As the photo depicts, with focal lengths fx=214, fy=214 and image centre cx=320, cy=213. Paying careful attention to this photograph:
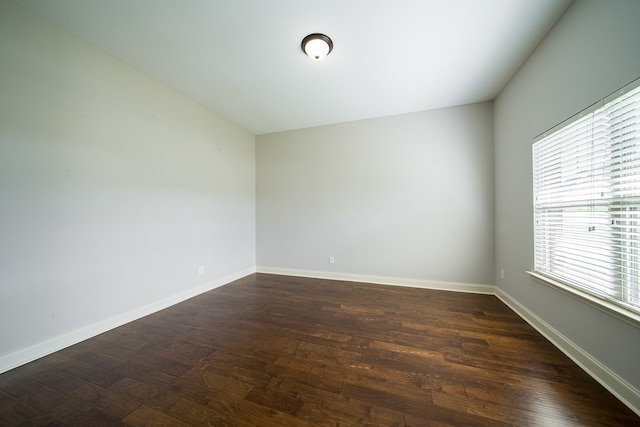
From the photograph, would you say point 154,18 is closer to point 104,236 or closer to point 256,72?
point 256,72

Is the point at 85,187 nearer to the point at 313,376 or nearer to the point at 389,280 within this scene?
the point at 313,376

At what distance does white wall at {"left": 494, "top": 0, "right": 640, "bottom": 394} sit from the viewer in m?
1.35

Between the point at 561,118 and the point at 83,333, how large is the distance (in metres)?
4.81

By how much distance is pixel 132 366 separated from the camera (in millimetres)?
1696

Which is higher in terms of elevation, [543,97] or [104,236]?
[543,97]

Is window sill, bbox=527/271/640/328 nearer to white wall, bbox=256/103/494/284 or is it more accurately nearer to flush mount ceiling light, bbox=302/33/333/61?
white wall, bbox=256/103/494/284

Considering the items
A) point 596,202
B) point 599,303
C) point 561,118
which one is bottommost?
point 599,303

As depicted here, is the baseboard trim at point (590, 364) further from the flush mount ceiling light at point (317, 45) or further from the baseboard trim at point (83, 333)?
the baseboard trim at point (83, 333)

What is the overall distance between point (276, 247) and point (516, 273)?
3.70 metres

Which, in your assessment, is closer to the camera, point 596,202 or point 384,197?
point 596,202

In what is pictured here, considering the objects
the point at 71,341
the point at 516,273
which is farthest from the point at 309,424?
the point at 516,273

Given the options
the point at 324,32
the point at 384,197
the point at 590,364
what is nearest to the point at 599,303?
the point at 590,364

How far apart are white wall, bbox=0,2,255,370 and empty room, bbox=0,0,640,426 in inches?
0.6

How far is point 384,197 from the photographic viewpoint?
12.0 ft
